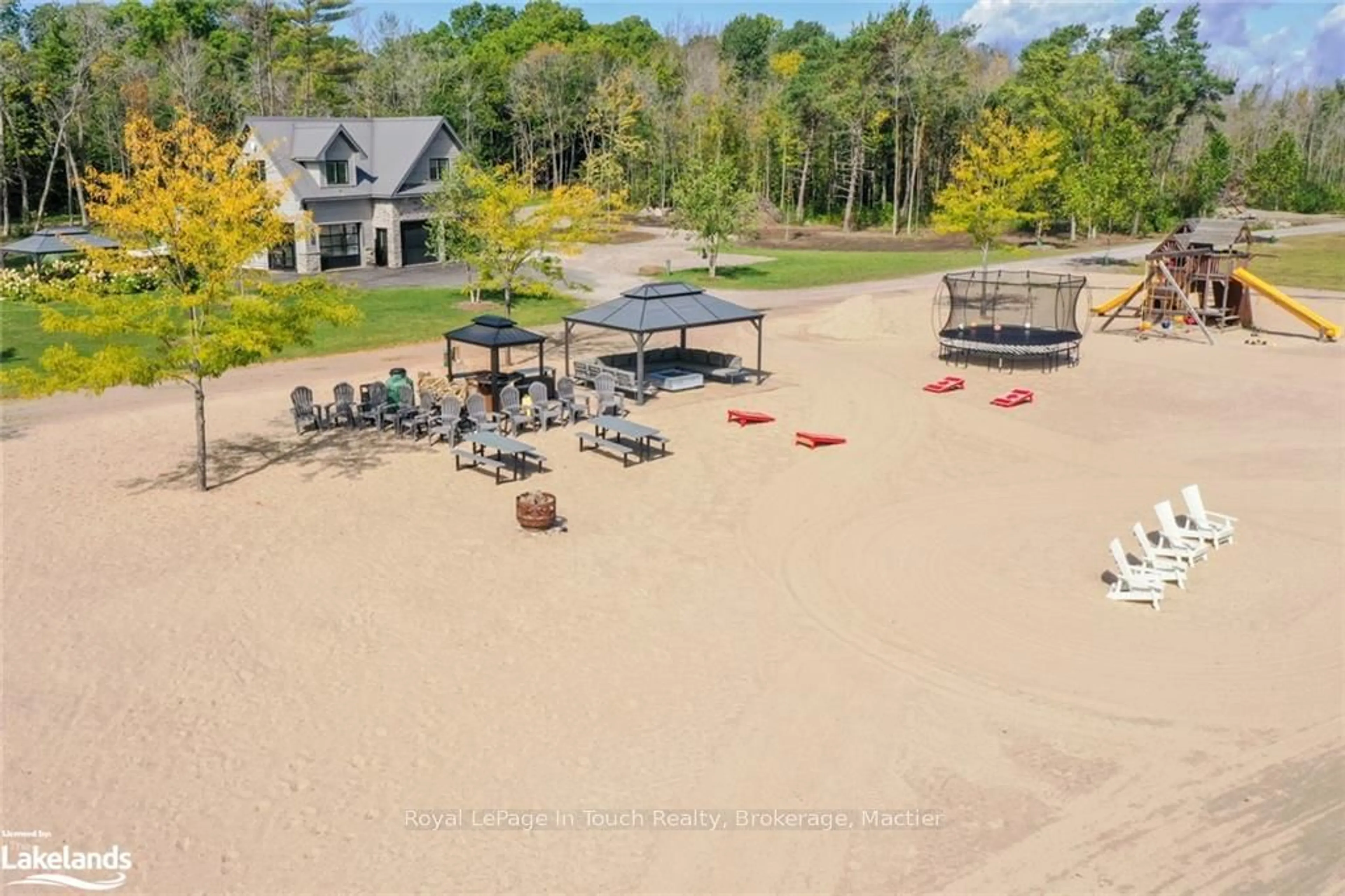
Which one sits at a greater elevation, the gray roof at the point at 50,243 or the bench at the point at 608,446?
the gray roof at the point at 50,243

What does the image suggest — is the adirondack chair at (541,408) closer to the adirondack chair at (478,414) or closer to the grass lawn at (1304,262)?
the adirondack chair at (478,414)

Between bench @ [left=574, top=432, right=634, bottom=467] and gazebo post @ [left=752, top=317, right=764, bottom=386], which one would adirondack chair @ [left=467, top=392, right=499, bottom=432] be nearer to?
bench @ [left=574, top=432, right=634, bottom=467]

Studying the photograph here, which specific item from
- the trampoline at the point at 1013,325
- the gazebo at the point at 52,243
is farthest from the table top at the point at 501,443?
the gazebo at the point at 52,243

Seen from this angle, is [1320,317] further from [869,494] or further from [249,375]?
[249,375]

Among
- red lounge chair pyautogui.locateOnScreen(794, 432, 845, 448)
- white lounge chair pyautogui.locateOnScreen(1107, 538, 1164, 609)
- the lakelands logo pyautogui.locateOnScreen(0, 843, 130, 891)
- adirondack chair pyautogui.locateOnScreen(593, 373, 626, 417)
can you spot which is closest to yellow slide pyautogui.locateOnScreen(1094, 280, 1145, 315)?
red lounge chair pyautogui.locateOnScreen(794, 432, 845, 448)

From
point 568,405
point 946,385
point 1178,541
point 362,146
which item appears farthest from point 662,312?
point 362,146

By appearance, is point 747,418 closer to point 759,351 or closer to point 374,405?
point 759,351
